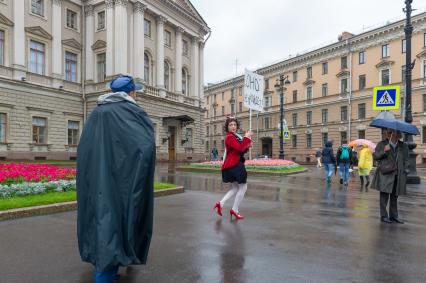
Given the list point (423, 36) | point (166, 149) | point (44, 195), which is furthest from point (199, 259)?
point (423, 36)

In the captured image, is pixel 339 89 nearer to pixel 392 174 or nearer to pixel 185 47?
pixel 185 47

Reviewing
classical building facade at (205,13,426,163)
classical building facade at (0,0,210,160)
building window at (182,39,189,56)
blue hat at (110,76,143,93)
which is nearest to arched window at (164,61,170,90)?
classical building facade at (0,0,210,160)

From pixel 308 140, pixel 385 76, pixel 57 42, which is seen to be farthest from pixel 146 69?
pixel 385 76

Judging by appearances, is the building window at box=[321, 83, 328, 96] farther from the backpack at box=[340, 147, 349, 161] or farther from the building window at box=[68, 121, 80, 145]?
the backpack at box=[340, 147, 349, 161]

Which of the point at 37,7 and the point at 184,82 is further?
the point at 184,82

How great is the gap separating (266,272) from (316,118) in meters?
51.1

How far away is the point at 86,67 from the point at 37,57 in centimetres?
519

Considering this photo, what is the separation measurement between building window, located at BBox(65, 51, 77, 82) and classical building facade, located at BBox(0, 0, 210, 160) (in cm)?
Answer: 10

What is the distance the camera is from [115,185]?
3.25 metres

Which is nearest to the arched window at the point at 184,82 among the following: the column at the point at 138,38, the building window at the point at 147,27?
the building window at the point at 147,27

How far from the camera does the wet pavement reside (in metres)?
3.78

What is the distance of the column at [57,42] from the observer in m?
30.5

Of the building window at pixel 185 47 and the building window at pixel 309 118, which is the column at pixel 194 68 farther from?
the building window at pixel 309 118

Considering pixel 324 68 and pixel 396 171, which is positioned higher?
pixel 324 68
